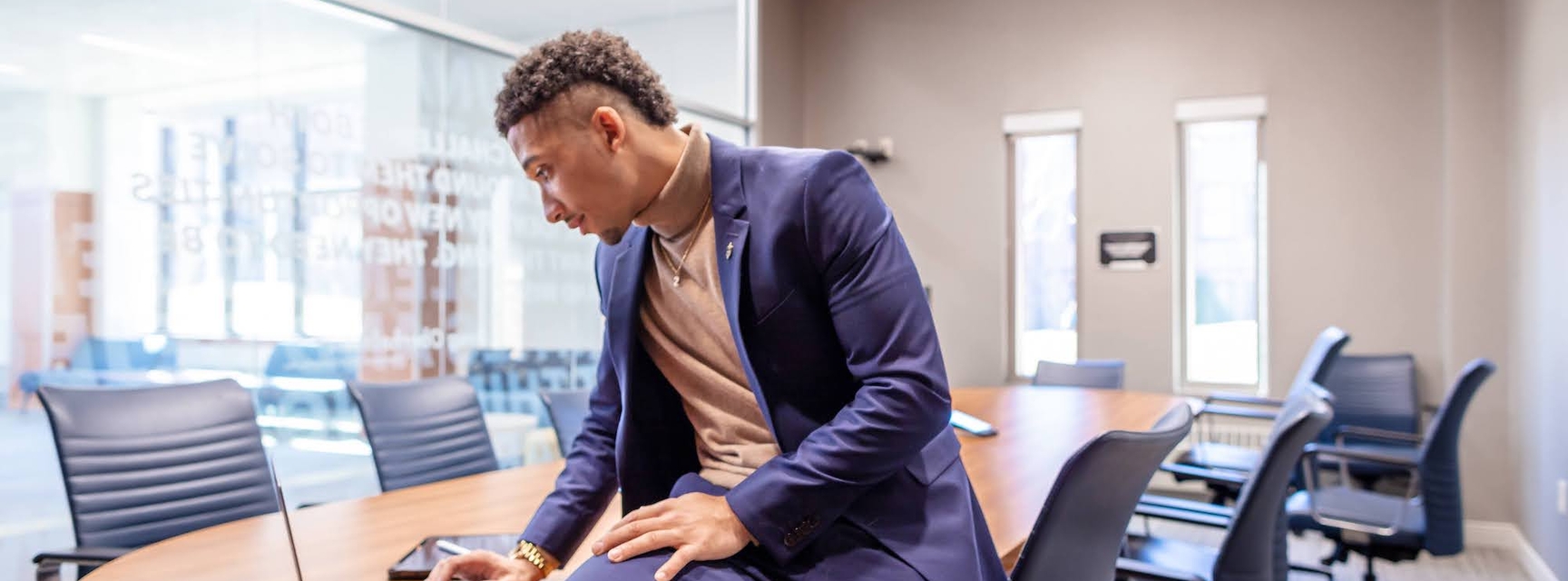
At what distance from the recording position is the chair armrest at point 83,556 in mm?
2006

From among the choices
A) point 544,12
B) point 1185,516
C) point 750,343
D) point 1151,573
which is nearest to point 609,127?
point 750,343

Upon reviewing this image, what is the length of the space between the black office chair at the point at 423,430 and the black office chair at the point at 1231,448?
89.5 inches

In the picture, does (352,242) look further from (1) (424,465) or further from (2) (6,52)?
(1) (424,465)

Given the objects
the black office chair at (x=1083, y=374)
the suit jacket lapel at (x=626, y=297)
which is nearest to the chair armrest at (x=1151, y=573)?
the suit jacket lapel at (x=626, y=297)

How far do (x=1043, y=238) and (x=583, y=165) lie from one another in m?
5.70

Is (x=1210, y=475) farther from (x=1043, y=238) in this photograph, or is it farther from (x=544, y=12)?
(x=544, y=12)

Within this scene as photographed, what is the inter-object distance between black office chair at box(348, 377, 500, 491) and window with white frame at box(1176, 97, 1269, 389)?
14.9ft

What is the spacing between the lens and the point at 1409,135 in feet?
17.7

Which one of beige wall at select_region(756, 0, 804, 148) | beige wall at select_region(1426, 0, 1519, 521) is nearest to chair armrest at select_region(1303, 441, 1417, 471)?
beige wall at select_region(1426, 0, 1519, 521)

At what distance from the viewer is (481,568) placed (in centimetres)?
119

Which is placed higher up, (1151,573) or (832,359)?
(832,359)

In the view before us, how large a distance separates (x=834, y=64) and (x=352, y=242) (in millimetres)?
3914

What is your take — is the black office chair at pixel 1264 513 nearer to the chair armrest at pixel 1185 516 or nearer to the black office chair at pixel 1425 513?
the chair armrest at pixel 1185 516

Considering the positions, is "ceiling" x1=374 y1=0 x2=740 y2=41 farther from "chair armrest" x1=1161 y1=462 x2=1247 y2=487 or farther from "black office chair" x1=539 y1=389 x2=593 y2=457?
"chair armrest" x1=1161 y1=462 x2=1247 y2=487
